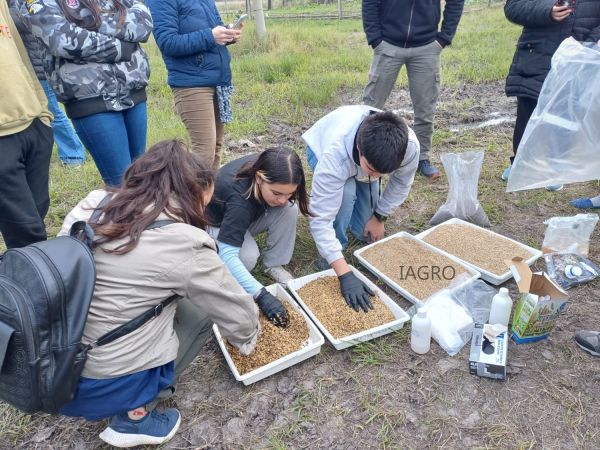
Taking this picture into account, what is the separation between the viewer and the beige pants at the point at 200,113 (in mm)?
2799

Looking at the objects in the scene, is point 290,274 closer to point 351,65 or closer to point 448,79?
point 448,79

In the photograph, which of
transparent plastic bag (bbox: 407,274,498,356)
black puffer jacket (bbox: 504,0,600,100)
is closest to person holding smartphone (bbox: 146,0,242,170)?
transparent plastic bag (bbox: 407,274,498,356)

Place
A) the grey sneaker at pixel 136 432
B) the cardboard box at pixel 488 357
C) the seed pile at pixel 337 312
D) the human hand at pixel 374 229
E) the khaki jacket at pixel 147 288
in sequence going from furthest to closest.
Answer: the human hand at pixel 374 229 → the seed pile at pixel 337 312 → the cardboard box at pixel 488 357 → the grey sneaker at pixel 136 432 → the khaki jacket at pixel 147 288

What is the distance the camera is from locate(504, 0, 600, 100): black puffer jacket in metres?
2.72

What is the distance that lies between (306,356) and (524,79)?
97.8 inches

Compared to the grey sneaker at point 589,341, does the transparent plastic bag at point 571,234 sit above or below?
above

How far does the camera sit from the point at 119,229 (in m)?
1.29

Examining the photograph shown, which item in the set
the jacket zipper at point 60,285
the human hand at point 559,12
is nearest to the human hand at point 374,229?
the human hand at point 559,12

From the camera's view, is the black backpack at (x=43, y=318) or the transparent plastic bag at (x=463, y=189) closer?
the black backpack at (x=43, y=318)

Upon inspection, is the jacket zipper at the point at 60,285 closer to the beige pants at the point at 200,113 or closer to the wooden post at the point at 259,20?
the beige pants at the point at 200,113

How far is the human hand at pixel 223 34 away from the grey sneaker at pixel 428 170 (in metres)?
1.87

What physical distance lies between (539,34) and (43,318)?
330 cm

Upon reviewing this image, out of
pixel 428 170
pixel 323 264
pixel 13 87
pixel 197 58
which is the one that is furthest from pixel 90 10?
pixel 428 170

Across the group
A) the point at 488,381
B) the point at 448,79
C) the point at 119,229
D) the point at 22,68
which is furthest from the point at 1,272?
the point at 448,79
